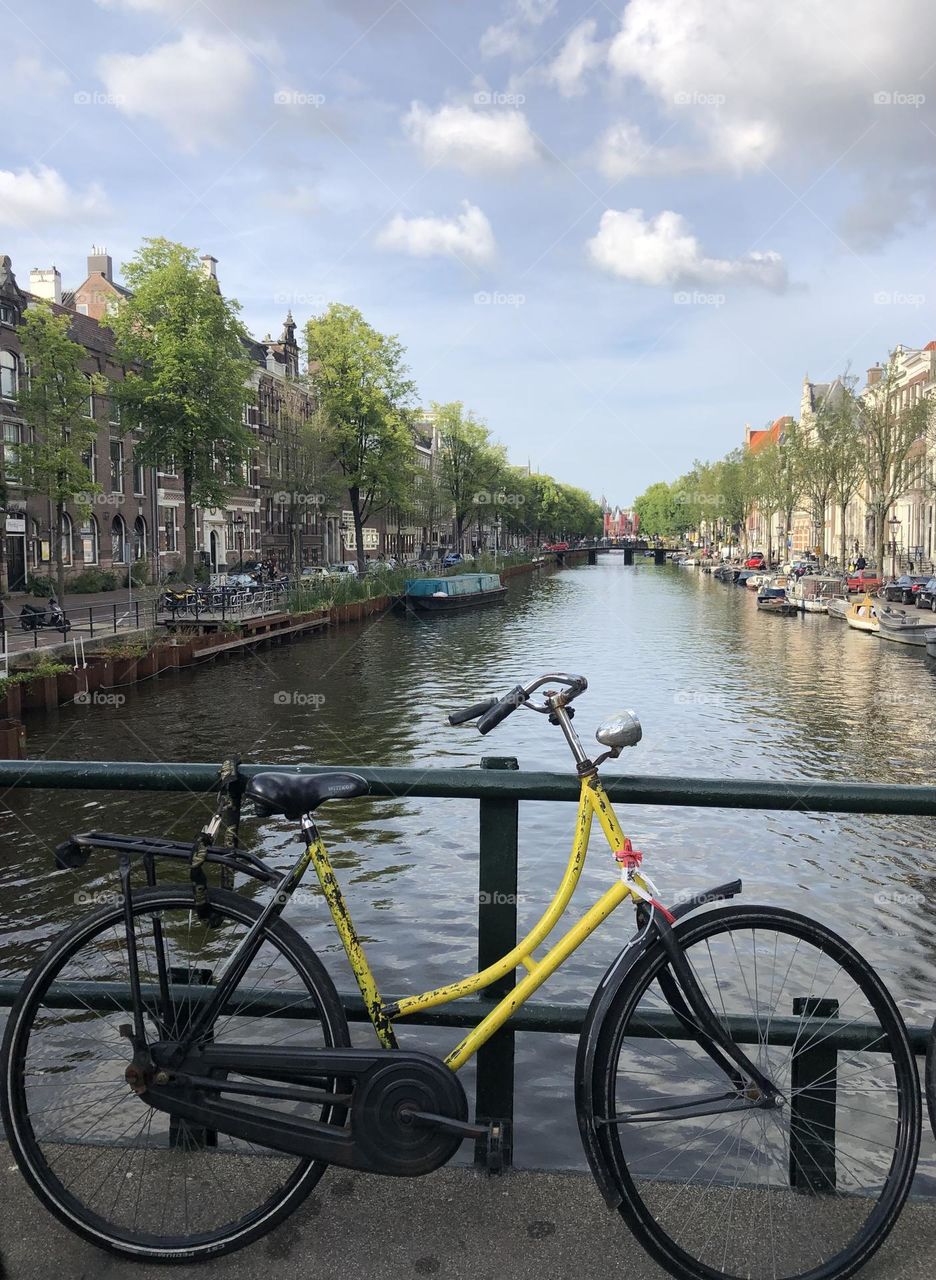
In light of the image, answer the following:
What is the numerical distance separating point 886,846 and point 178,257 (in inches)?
1461

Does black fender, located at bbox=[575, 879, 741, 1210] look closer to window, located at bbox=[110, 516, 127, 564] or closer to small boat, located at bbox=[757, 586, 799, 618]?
window, located at bbox=[110, 516, 127, 564]

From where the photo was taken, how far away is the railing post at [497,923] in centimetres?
321

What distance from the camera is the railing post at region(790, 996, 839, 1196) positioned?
9.93 ft

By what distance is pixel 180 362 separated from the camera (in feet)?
138

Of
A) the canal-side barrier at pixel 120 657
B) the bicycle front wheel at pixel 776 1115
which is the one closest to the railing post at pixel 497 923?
the bicycle front wheel at pixel 776 1115

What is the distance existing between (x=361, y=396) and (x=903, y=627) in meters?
33.6

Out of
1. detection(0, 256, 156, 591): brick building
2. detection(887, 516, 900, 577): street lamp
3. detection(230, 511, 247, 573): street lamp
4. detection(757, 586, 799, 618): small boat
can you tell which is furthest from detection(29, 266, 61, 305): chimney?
detection(887, 516, 900, 577): street lamp

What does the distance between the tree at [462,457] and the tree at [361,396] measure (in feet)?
89.8

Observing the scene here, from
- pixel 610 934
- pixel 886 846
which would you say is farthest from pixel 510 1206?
pixel 886 846

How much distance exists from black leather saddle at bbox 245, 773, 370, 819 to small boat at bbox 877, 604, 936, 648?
39303mm

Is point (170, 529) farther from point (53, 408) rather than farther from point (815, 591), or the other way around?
point (815, 591)

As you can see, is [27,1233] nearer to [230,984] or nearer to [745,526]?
[230,984]

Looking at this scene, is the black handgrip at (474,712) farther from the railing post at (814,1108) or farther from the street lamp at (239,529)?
the street lamp at (239,529)

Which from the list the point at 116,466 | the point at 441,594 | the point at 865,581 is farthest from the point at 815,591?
the point at 116,466
